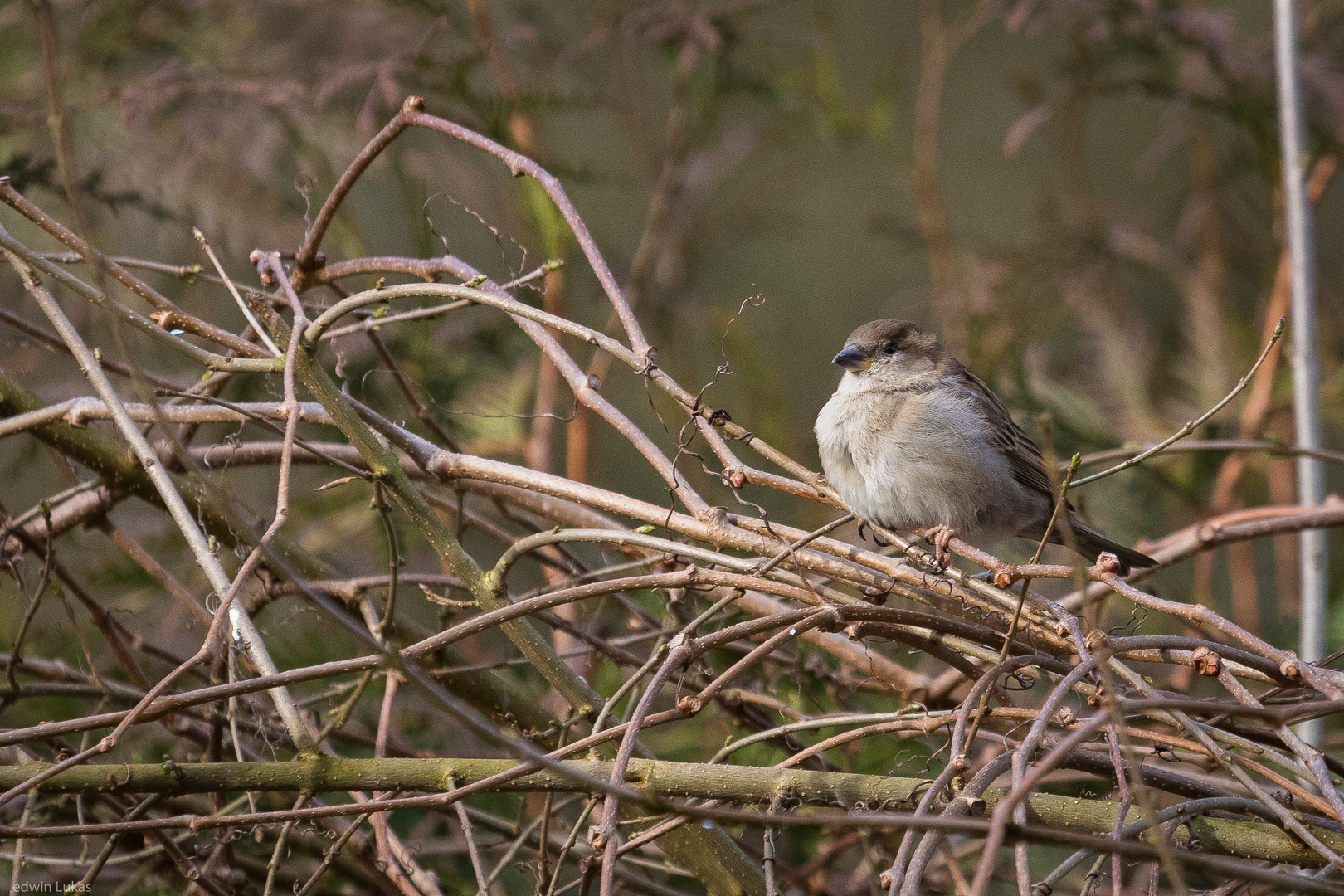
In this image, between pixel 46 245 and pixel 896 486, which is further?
pixel 46 245

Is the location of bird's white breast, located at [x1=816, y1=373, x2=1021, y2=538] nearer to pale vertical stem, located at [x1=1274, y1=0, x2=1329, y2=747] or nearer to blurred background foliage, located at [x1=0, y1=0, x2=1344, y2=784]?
blurred background foliage, located at [x1=0, y1=0, x2=1344, y2=784]

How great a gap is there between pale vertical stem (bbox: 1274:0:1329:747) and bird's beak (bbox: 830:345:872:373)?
94 cm

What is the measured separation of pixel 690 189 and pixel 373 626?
2987 mm

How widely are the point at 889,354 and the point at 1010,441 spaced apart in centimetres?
39

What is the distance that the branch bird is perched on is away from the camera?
2398 mm

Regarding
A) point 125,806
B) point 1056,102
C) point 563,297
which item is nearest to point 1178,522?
point 1056,102

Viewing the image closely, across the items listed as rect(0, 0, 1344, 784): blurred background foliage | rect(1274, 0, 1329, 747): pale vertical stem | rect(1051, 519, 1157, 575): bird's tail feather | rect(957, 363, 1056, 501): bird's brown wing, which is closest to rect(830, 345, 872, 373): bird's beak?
rect(957, 363, 1056, 501): bird's brown wing

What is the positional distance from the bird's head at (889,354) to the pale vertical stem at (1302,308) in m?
0.81

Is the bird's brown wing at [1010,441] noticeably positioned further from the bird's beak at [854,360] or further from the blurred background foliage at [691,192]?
the bird's beak at [854,360]

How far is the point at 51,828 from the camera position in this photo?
1215 millimetres

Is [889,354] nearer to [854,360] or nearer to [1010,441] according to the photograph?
[854,360]

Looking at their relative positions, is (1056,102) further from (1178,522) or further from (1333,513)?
(1333,513)

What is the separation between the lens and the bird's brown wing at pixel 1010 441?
8.77ft

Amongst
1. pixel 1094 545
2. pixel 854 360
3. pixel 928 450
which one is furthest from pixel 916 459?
pixel 1094 545
